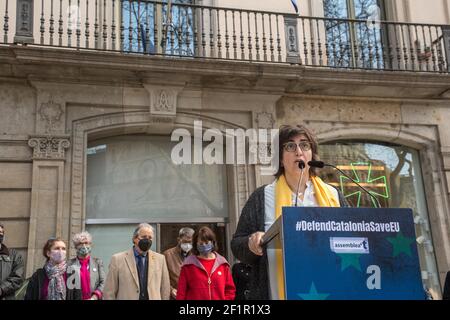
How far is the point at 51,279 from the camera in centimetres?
553

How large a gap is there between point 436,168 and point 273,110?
3.55m

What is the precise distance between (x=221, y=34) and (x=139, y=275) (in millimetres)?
5938

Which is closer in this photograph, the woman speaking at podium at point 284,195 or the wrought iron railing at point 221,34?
the woman speaking at podium at point 284,195

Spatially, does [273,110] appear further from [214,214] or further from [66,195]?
[66,195]

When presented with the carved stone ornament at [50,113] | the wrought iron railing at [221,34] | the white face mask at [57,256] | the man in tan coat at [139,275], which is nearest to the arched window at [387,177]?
the wrought iron railing at [221,34]

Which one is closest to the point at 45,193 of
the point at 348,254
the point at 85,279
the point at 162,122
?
the point at 162,122

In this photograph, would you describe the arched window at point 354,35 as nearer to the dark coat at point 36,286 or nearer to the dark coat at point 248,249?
the dark coat at point 36,286

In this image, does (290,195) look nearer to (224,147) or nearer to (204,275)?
(204,275)

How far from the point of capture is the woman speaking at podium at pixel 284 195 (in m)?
2.52

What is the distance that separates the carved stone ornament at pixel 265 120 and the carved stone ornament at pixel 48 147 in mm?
3387

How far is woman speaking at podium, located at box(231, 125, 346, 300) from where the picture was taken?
2.52 metres

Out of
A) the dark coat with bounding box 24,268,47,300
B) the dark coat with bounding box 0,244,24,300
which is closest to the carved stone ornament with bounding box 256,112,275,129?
the dark coat with bounding box 0,244,24,300

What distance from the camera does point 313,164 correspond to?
269cm
